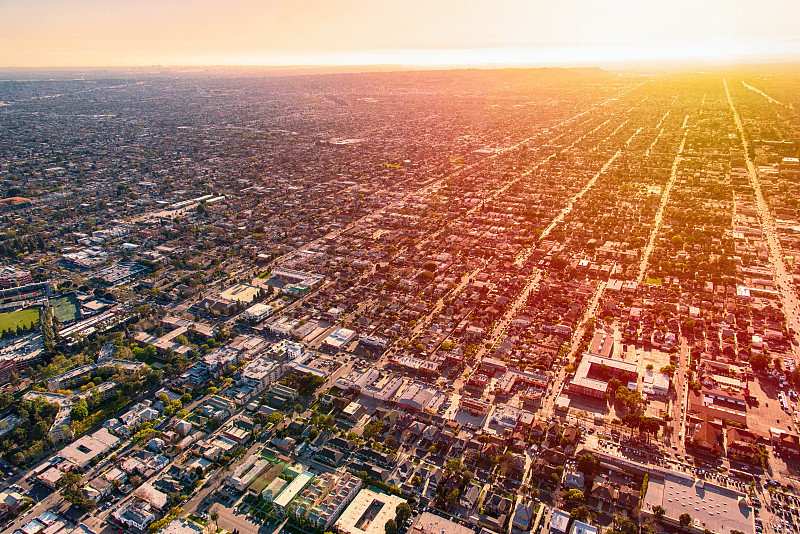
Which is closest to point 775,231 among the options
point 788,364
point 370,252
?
point 788,364

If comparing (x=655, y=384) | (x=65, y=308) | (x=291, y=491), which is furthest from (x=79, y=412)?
(x=655, y=384)

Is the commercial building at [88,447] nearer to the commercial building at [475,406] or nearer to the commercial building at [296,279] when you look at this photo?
the commercial building at [296,279]

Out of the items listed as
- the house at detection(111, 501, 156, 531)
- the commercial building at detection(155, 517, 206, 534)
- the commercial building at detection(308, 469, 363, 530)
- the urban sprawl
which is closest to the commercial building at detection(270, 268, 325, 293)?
the urban sprawl

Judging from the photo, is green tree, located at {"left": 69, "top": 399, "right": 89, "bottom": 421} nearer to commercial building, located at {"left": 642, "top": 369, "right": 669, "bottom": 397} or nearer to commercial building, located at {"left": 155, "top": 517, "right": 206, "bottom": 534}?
commercial building, located at {"left": 155, "top": 517, "right": 206, "bottom": 534}

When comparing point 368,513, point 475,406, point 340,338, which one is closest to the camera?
point 368,513

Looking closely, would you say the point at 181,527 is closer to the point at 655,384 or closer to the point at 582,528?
the point at 582,528

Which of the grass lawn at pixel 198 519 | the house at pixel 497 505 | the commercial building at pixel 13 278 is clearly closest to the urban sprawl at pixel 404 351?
the house at pixel 497 505
